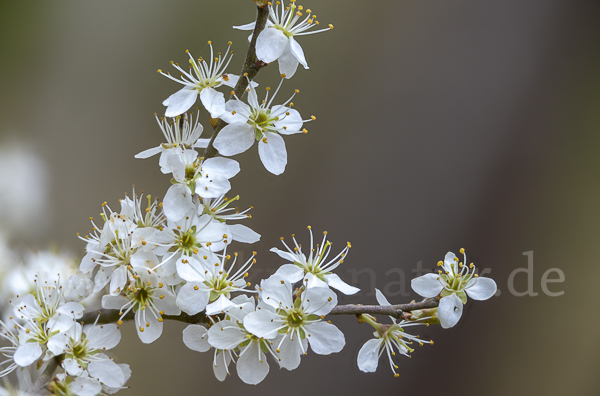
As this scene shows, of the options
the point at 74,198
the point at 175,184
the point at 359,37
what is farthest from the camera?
the point at 359,37

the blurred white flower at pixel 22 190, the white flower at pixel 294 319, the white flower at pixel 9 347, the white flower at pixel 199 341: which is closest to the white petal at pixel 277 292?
the white flower at pixel 294 319

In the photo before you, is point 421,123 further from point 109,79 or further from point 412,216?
point 109,79

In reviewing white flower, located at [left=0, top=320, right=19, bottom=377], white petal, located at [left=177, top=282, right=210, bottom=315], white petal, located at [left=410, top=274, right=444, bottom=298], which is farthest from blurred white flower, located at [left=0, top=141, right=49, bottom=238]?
white petal, located at [left=410, top=274, right=444, bottom=298]

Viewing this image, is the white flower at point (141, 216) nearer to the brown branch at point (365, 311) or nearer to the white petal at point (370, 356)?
Answer: the brown branch at point (365, 311)

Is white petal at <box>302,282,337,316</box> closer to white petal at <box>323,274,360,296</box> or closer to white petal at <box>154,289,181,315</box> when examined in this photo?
white petal at <box>323,274,360,296</box>

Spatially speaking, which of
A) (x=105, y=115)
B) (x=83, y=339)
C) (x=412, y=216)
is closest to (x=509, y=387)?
(x=412, y=216)
